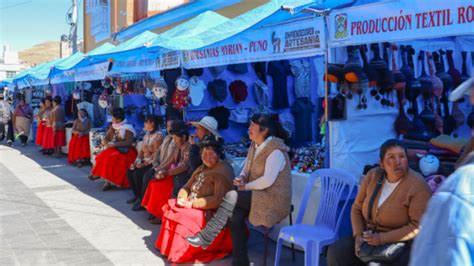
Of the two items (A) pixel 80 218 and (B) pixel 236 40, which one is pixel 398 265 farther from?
(A) pixel 80 218

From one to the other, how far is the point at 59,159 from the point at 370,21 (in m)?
9.59

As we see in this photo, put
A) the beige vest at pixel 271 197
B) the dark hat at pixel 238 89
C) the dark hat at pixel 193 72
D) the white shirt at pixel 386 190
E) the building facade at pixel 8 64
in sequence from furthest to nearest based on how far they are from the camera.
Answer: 1. the building facade at pixel 8 64
2. the dark hat at pixel 238 89
3. the dark hat at pixel 193 72
4. the beige vest at pixel 271 197
5. the white shirt at pixel 386 190

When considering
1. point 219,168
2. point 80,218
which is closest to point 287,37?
point 219,168

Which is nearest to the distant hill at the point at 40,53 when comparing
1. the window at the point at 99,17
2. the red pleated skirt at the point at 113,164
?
the window at the point at 99,17

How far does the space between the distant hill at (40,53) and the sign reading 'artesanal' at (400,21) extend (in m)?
80.6

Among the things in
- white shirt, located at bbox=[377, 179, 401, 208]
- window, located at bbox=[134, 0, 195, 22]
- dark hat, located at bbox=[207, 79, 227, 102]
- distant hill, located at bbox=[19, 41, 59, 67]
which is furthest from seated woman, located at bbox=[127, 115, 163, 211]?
distant hill, located at bbox=[19, 41, 59, 67]

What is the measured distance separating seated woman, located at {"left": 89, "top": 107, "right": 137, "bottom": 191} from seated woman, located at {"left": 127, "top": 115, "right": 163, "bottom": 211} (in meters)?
0.83

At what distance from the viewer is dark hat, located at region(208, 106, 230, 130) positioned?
24.0 ft

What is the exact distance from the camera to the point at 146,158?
655cm

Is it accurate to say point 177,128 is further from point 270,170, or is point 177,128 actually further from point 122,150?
point 122,150

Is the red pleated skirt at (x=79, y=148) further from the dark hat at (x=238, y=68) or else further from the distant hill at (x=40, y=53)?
the distant hill at (x=40, y=53)

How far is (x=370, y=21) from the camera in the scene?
3.56 meters

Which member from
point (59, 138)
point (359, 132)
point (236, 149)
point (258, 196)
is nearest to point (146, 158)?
point (236, 149)

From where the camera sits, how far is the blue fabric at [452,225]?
115 cm
